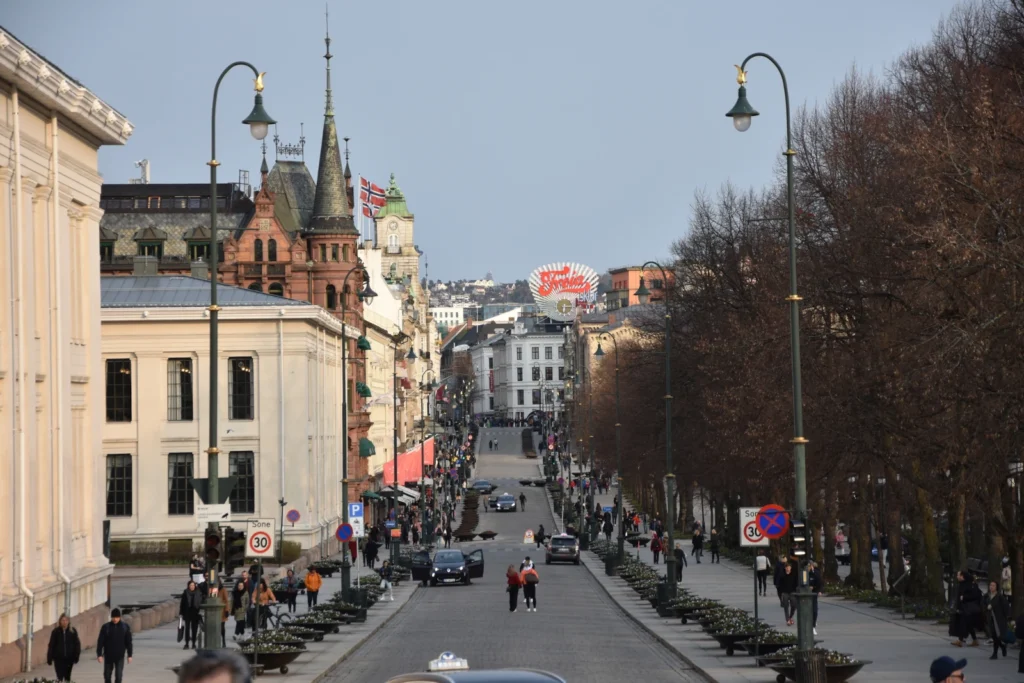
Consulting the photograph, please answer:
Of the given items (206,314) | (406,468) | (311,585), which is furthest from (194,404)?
(406,468)

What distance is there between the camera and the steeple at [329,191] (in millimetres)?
100188

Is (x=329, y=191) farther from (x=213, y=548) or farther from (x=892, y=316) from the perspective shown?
(x=213, y=548)

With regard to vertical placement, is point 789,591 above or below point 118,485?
below

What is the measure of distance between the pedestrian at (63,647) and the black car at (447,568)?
3699cm

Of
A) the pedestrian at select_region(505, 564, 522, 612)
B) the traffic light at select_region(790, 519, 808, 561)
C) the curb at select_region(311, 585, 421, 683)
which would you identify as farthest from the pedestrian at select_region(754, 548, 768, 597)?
the traffic light at select_region(790, 519, 808, 561)

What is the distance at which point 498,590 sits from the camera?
5994cm

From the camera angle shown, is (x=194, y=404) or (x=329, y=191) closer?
(x=194, y=404)

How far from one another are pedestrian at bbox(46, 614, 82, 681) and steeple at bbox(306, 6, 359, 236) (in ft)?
241

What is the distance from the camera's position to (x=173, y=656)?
112 ft

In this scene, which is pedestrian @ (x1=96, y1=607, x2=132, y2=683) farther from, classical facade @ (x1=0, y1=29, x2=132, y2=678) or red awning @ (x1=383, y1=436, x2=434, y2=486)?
red awning @ (x1=383, y1=436, x2=434, y2=486)

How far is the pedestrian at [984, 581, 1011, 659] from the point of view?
30125mm

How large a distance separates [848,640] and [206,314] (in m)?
39.3

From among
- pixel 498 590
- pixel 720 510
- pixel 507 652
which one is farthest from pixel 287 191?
pixel 507 652

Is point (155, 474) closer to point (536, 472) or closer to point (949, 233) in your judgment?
point (949, 233)
